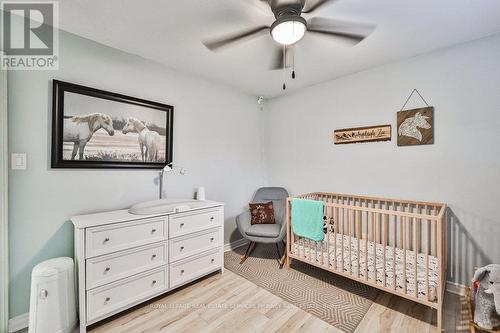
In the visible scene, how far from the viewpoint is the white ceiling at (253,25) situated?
159 centimetres

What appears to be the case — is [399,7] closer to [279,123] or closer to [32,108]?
[279,123]

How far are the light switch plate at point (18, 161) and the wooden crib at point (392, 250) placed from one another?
2.51 m

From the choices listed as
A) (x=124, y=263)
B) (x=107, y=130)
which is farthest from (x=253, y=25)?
(x=124, y=263)

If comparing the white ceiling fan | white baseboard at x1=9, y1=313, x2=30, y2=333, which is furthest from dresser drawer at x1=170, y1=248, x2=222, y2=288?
the white ceiling fan

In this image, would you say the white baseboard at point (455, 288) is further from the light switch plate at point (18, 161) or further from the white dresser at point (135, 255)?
the light switch plate at point (18, 161)

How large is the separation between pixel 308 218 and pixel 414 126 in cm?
155

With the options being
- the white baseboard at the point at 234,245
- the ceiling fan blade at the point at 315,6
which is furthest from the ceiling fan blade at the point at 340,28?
the white baseboard at the point at 234,245

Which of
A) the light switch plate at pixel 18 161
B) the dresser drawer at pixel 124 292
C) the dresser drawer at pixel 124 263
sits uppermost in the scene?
the light switch plate at pixel 18 161

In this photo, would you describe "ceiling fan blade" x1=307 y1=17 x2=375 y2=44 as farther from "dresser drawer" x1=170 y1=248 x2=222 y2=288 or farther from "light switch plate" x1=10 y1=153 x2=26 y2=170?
"light switch plate" x1=10 y1=153 x2=26 y2=170

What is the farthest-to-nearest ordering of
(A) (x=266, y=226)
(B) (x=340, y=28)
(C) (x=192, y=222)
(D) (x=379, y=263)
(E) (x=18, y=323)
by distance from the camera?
(A) (x=266, y=226)
(C) (x=192, y=222)
(D) (x=379, y=263)
(B) (x=340, y=28)
(E) (x=18, y=323)

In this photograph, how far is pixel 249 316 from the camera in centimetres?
182

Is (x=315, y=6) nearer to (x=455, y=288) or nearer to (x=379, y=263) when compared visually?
(x=379, y=263)

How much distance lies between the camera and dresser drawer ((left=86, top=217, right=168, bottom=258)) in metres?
1.67

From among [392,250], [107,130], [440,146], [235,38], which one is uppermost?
[235,38]
